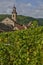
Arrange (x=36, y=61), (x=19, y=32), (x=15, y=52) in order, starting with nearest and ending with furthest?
(x=36, y=61) → (x=15, y=52) → (x=19, y=32)

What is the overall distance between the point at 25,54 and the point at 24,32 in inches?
29.6

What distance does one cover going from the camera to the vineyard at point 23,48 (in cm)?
658

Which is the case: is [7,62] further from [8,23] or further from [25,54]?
[8,23]

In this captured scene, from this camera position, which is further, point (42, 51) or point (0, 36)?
point (0, 36)

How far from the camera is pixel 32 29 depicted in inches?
286

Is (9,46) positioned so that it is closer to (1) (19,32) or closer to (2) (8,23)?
(1) (19,32)

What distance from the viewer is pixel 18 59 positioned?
6.83 m

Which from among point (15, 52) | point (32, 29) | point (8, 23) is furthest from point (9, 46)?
point (8, 23)

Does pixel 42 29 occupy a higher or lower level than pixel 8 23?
higher

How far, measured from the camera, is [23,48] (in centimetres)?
679

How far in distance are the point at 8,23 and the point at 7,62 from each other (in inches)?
2832

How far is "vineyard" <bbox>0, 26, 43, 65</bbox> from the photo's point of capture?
6582mm

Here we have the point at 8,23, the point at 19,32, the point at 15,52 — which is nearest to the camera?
the point at 15,52

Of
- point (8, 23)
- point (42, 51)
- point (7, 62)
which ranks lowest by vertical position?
point (8, 23)
